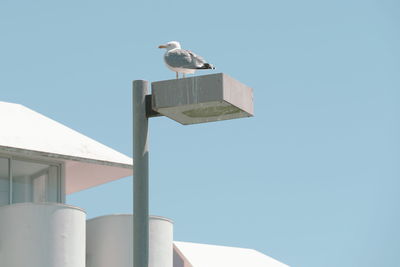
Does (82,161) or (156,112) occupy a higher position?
A: (82,161)

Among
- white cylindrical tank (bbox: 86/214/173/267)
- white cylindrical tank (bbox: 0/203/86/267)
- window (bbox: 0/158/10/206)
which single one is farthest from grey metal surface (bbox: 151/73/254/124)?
window (bbox: 0/158/10/206)

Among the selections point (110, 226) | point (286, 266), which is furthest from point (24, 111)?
point (286, 266)

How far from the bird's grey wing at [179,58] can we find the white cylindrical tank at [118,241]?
6.06 metres

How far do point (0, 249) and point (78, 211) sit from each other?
170 centimetres

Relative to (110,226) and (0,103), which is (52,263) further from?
(0,103)

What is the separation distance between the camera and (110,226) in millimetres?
22031

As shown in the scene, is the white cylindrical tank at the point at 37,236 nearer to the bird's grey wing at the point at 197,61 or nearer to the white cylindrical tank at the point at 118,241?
the white cylindrical tank at the point at 118,241

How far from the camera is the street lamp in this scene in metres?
10.9

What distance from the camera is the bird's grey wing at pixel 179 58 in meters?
16.4

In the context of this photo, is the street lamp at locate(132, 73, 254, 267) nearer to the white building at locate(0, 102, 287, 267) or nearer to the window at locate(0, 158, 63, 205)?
the white building at locate(0, 102, 287, 267)

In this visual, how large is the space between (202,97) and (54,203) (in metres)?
9.89

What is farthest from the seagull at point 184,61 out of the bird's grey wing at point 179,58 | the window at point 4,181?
the window at point 4,181

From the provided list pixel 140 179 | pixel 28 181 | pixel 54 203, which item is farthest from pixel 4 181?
pixel 140 179

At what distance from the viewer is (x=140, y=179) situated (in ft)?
36.3
